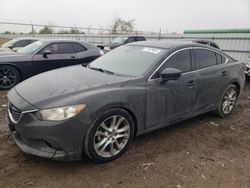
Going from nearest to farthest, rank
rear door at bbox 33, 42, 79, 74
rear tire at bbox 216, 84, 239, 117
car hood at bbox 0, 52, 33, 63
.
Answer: rear tire at bbox 216, 84, 239, 117, car hood at bbox 0, 52, 33, 63, rear door at bbox 33, 42, 79, 74

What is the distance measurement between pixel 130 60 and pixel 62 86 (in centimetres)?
131

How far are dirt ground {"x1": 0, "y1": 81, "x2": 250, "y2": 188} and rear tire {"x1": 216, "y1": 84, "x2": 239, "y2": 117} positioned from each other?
2.80ft

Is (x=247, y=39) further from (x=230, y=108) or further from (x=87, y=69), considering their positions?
(x=87, y=69)

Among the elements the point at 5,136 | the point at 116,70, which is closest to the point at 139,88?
the point at 116,70

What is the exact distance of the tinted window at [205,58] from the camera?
4.73m

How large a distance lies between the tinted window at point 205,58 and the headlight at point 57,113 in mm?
2584

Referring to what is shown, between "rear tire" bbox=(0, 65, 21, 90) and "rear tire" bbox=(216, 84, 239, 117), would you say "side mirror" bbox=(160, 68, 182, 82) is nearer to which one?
"rear tire" bbox=(216, 84, 239, 117)

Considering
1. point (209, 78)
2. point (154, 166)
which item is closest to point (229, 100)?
point (209, 78)

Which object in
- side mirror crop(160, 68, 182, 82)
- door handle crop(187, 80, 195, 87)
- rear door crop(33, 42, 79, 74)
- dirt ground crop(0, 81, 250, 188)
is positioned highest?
side mirror crop(160, 68, 182, 82)

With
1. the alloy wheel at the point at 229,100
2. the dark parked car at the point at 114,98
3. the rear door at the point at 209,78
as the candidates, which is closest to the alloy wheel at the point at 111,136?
the dark parked car at the point at 114,98

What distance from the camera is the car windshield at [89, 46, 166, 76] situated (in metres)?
4.07

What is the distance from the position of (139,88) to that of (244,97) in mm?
4956

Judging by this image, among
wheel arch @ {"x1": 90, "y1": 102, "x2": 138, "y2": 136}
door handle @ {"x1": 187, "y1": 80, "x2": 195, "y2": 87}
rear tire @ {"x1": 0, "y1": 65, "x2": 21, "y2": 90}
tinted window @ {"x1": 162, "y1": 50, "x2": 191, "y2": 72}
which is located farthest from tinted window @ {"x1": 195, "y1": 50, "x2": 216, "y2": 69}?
rear tire @ {"x1": 0, "y1": 65, "x2": 21, "y2": 90}

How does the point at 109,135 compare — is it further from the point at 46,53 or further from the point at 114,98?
the point at 46,53
